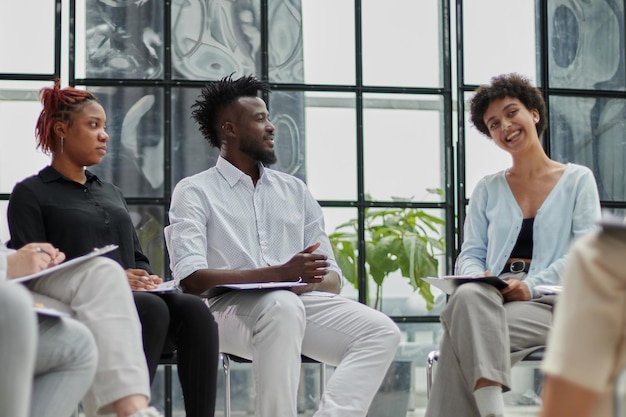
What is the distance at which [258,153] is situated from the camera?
3.66 m

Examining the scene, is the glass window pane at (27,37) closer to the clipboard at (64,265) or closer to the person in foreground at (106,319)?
the person in foreground at (106,319)

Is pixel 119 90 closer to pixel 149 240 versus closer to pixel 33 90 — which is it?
pixel 33 90

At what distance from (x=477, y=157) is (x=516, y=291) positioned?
152cm

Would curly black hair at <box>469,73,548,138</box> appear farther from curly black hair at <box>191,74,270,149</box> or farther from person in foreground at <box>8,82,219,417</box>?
person in foreground at <box>8,82,219,417</box>

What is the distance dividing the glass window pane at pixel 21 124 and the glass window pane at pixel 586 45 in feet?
8.18

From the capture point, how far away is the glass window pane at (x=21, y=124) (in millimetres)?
4309

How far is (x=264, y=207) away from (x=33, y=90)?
1.45 m

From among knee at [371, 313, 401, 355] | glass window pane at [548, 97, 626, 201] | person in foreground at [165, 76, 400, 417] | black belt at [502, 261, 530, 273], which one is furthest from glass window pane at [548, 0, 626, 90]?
knee at [371, 313, 401, 355]

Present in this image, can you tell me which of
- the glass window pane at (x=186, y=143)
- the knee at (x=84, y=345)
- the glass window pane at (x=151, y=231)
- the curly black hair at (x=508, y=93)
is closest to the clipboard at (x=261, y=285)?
the knee at (x=84, y=345)

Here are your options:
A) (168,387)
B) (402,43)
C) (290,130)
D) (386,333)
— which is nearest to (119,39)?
(290,130)

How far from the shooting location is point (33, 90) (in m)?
4.34

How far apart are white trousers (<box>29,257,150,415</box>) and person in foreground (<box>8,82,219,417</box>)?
418mm

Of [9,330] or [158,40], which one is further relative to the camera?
[158,40]

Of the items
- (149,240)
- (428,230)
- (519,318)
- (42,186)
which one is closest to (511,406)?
(428,230)
